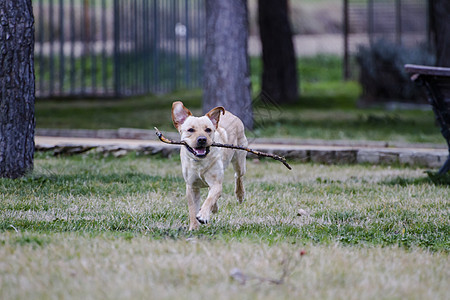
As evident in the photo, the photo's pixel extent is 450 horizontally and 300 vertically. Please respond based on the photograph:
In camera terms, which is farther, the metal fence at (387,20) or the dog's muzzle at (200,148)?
the metal fence at (387,20)

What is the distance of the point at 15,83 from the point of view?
6.32m

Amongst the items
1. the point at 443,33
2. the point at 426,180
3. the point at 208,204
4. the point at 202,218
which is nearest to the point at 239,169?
the point at 208,204

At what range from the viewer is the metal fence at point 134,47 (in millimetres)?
16078

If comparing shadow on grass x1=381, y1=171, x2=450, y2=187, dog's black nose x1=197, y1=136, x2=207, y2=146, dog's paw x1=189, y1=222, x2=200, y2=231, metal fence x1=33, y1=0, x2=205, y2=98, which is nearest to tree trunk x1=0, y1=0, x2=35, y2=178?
dog's paw x1=189, y1=222, x2=200, y2=231

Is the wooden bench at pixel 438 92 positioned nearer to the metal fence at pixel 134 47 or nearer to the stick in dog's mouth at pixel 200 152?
the stick in dog's mouth at pixel 200 152

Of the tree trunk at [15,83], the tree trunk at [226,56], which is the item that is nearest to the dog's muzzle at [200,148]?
Result: the tree trunk at [15,83]

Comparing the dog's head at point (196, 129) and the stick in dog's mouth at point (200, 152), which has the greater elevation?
the dog's head at point (196, 129)

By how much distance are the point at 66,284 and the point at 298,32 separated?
2266 cm

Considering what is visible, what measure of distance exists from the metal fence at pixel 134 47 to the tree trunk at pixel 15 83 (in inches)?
363

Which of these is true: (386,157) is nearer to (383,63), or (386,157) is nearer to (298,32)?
(383,63)

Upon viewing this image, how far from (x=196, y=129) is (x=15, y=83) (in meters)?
2.71

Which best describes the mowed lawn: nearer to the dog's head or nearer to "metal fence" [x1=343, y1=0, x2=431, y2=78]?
the dog's head

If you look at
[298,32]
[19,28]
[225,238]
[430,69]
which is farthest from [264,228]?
[298,32]

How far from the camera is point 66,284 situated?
10.3ft
